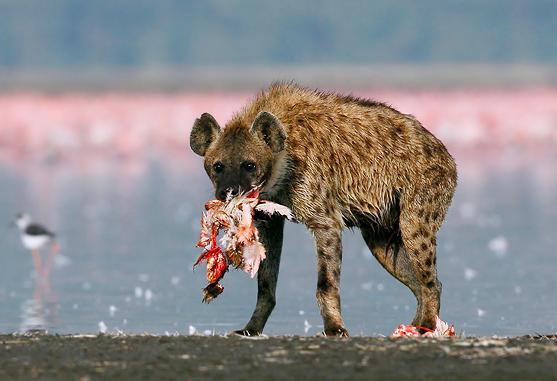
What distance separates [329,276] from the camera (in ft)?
31.8

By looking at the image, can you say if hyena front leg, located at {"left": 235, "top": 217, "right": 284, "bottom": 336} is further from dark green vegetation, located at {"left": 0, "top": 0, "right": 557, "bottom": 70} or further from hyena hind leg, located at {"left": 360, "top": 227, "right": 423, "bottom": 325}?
dark green vegetation, located at {"left": 0, "top": 0, "right": 557, "bottom": 70}

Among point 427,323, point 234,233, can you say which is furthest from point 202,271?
point 234,233

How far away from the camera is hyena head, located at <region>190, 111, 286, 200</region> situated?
31.5 ft

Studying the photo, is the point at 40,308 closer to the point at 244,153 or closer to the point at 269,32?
the point at 244,153

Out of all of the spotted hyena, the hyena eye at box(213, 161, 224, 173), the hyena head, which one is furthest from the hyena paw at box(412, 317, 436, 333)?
the hyena eye at box(213, 161, 224, 173)

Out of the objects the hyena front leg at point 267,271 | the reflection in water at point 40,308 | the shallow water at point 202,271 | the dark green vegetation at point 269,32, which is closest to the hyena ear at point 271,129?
the hyena front leg at point 267,271

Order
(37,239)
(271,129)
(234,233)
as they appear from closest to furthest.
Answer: (234,233), (271,129), (37,239)

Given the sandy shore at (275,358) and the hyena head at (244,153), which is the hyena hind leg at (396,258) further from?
the sandy shore at (275,358)

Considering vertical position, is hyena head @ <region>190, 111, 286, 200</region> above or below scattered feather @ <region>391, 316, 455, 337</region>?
above

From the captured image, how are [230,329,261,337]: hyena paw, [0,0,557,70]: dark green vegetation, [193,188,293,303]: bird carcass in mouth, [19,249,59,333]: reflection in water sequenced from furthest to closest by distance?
[0,0,557,70]: dark green vegetation
[19,249,59,333]: reflection in water
[230,329,261,337]: hyena paw
[193,188,293,303]: bird carcass in mouth

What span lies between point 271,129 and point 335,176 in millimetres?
565

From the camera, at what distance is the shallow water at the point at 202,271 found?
1265 cm

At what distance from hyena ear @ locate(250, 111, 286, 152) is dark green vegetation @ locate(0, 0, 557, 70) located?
325ft

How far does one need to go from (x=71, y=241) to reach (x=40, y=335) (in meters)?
11.2
